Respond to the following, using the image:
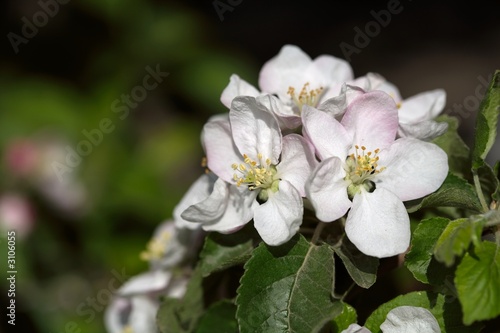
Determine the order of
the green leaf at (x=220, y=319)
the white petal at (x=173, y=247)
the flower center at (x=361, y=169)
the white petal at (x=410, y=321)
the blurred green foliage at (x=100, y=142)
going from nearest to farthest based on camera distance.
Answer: the white petal at (x=410, y=321)
the flower center at (x=361, y=169)
the green leaf at (x=220, y=319)
the white petal at (x=173, y=247)
the blurred green foliage at (x=100, y=142)

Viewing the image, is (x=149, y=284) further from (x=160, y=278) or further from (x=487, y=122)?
(x=487, y=122)

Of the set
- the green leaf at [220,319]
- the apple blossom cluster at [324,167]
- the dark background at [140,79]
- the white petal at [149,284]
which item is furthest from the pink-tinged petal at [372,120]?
the white petal at [149,284]

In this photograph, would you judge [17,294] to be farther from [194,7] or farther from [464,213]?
[194,7]

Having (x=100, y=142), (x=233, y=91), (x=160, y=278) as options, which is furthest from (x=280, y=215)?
(x=100, y=142)

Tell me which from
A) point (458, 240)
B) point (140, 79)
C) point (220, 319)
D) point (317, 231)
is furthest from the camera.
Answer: point (140, 79)

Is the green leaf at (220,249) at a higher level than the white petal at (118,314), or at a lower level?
higher

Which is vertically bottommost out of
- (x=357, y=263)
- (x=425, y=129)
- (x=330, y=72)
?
(x=357, y=263)

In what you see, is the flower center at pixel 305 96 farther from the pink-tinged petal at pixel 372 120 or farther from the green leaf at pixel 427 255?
the green leaf at pixel 427 255
